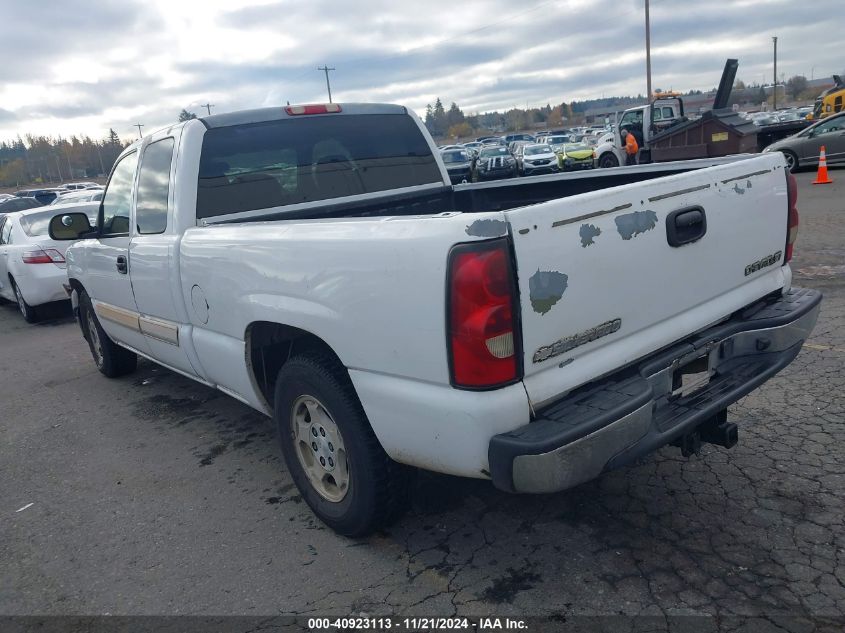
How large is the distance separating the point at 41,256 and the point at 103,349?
4316mm

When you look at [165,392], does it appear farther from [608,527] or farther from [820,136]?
[820,136]

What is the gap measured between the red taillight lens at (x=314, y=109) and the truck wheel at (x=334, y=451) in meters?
1.95

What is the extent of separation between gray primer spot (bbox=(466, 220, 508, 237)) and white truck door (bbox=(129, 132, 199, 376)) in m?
2.29

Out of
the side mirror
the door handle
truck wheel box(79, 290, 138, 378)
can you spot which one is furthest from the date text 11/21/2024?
truck wheel box(79, 290, 138, 378)

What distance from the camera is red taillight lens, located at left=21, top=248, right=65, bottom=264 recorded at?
9586 mm

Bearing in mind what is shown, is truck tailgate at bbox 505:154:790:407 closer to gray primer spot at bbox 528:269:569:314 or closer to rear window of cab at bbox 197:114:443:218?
gray primer spot at bbox 528:269:569:314

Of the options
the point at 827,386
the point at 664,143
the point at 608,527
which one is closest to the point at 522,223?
the point at 608,527

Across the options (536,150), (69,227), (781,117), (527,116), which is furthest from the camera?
(527,116)

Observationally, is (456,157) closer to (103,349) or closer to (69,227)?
(103,349)

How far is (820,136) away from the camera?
59.1ft

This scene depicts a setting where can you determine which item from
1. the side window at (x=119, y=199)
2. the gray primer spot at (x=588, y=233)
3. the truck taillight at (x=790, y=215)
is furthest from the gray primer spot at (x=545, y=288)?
the side window at (x=119, y=199)

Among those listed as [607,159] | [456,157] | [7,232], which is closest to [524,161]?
[456,157]

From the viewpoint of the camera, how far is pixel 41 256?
959 centimetres

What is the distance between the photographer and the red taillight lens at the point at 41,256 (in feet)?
31.4
